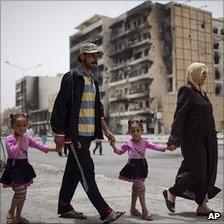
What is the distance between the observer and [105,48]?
74.2 metres

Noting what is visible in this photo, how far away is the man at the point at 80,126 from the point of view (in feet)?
14.9

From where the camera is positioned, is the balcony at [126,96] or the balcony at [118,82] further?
the balcony at [118,82]

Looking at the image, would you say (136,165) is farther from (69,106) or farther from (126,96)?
(126,96)

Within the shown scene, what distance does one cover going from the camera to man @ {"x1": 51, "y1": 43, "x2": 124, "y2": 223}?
4.55 m

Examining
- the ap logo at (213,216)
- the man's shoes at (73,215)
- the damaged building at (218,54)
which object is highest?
the damaged building at (218,54)

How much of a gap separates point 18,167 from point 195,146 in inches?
80.9

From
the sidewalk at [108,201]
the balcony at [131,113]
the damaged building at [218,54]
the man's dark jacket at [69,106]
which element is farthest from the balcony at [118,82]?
the man's dark jacket at [69,106]

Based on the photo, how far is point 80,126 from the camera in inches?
186

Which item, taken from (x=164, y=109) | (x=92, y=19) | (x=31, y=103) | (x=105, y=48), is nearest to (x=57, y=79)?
(x=31, y=103)

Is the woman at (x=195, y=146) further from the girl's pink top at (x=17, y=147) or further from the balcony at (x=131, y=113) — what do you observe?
the balcony at (x=131, y=113)

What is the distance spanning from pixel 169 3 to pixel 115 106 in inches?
734

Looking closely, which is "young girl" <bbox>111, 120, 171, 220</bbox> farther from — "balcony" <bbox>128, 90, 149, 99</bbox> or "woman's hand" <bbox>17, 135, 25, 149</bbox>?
"balcony" <bbox>128, 90, 149, 99</bbox>

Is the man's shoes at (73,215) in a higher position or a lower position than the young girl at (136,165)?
lower

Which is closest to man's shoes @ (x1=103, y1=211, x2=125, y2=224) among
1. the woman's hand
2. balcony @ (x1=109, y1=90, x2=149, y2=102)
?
the woman's hand
